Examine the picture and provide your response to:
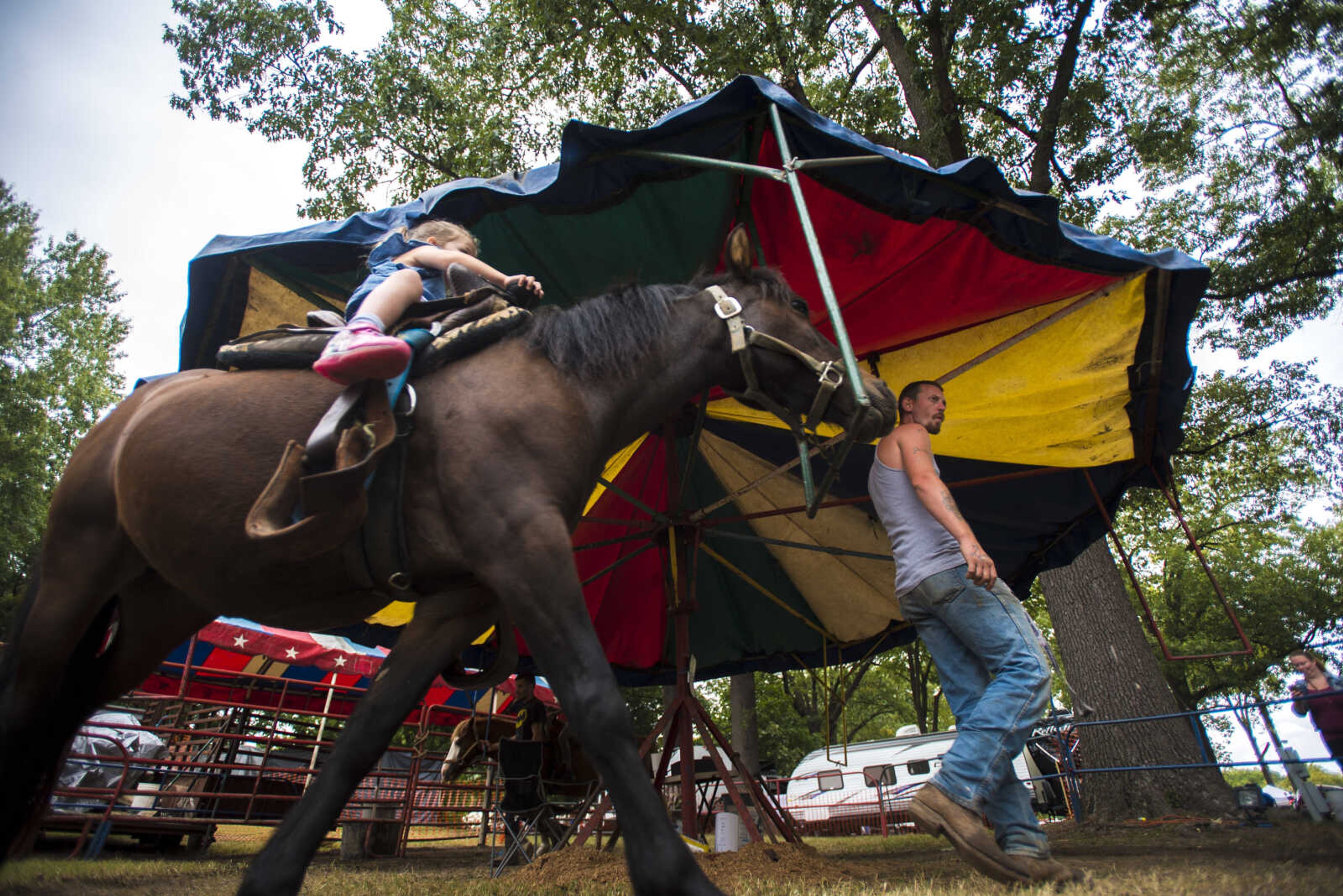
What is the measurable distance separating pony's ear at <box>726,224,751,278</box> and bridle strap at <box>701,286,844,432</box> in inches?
6.2

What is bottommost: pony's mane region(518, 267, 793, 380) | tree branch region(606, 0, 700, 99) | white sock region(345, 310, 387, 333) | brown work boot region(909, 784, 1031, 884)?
brown work boot region(909, 784, 1031, 884)

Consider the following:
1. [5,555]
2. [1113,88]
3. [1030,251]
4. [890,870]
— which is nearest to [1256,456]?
[1113,88]

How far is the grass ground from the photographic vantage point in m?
2.66

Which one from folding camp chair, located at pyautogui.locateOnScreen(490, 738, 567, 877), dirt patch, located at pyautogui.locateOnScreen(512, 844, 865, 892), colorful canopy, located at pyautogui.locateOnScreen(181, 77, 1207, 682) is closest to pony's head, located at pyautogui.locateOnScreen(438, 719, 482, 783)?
folding camp chair, located at pyautogui.locateOnScreen(490, 738, 567, 877)

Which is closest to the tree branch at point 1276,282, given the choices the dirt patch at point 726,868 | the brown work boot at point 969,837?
the dirt patch at point 726,868

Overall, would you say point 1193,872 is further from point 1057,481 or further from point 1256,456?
point 1256,456

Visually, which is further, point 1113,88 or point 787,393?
point 1113,88

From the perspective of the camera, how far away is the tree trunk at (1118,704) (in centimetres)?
712

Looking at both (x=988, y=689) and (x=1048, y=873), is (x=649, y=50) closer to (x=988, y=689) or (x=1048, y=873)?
(x=988, y=689)

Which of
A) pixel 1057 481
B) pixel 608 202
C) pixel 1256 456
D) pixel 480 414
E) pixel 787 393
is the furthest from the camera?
pixel 1256 456

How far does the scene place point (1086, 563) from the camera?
8.20m

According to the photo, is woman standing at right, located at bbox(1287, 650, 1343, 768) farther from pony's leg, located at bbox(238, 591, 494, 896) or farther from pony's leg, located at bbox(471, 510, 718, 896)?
pony's leg, located at bbox(238, 591, 494, 896)

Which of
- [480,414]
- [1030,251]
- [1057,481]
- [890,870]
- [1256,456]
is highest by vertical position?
[1256,456]

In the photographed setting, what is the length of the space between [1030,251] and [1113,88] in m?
7.55
